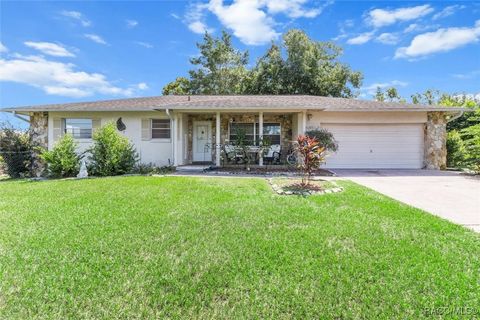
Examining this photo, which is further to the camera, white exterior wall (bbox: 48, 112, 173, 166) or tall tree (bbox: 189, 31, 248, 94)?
tall tree (bbox: 189, 31, 248, 94)

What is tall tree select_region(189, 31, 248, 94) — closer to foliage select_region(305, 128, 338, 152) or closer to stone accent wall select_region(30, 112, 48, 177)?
stone accent wall select_region(30, 112, 48, 177)

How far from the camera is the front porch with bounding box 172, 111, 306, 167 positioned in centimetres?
1305

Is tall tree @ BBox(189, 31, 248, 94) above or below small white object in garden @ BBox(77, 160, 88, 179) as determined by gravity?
above

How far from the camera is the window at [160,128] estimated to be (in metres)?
13.2

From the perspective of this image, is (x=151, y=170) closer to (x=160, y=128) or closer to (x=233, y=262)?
(x=160, y=128)

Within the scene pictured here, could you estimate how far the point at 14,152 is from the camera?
11938 millimetres

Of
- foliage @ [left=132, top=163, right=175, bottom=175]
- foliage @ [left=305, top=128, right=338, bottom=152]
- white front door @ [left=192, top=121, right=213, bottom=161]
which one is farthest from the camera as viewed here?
white front door @ [left=192, top=121, right=213, bottom=161]

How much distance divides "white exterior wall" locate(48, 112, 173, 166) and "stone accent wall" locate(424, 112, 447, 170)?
1212 centimetres

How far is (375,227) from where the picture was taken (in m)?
4.39

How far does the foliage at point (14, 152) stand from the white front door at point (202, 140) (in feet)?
24.5

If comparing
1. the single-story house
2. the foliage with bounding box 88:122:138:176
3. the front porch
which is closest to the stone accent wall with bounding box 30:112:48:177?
the single-story house

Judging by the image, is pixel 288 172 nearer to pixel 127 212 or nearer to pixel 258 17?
pixel 127 212

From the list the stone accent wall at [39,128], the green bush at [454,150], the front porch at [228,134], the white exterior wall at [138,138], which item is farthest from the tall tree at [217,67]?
the green bush at [454,150]

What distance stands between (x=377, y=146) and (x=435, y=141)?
263 cm
